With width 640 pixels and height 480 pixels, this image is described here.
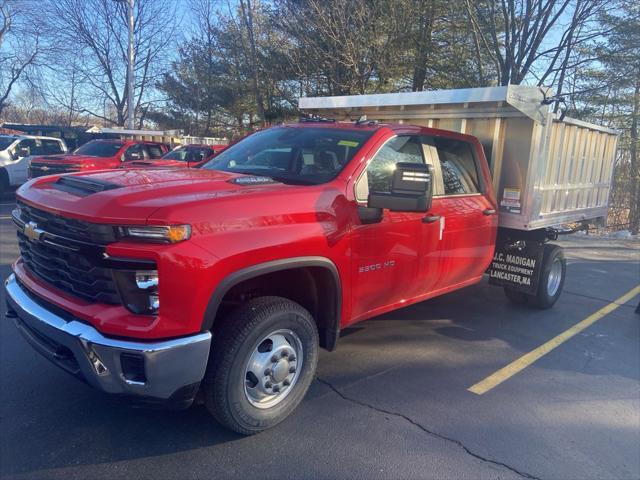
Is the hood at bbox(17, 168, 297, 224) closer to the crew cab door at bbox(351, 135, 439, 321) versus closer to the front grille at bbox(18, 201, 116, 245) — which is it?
the front grille at bbox(18, 201, 116, 245)

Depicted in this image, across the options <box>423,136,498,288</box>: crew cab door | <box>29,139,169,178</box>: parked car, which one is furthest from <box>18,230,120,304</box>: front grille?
<box>29,139,169,178</box>: parked car

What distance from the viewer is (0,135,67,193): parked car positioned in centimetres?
1490

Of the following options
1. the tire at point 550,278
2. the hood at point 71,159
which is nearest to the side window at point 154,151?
the hood at point 71,159

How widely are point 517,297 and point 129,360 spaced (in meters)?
5.08

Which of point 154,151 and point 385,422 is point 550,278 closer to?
point 385,422

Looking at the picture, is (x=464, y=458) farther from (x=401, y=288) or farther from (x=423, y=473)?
(x=401, y=288)

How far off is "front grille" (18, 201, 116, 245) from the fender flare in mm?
601

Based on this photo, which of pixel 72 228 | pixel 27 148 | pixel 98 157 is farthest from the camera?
pixel 27 148

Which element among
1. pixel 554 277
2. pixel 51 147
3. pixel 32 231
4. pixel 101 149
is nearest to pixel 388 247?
pixel 32 231

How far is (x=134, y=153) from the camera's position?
1485cm

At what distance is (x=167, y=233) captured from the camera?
2516 mm

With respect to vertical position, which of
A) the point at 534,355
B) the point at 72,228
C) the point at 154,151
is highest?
the point at 154,151

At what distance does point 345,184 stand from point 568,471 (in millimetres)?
2239

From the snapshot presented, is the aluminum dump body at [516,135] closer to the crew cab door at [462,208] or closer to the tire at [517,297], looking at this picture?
the crew cab door at [462,208]
